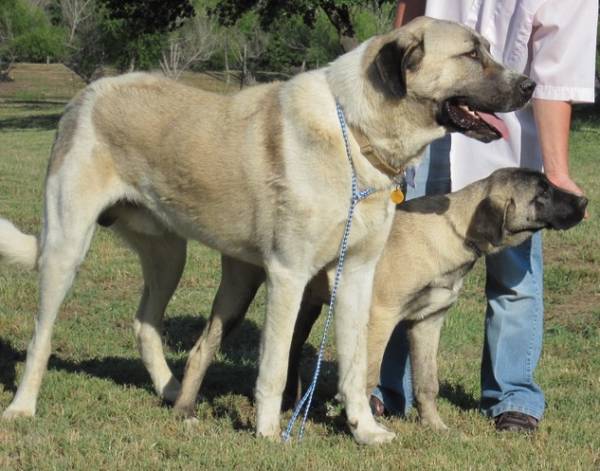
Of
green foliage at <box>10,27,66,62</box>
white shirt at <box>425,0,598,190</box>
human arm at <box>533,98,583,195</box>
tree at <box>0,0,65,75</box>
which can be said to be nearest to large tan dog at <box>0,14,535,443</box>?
human arm at <box>533,98,583,195</box>

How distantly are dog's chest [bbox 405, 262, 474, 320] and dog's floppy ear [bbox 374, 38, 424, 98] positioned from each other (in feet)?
4.23

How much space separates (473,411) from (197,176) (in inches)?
85.9

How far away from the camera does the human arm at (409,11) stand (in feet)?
20.6

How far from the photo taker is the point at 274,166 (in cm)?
506

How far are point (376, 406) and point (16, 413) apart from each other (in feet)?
6.65

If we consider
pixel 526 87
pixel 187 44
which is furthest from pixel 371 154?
pixel 187 44

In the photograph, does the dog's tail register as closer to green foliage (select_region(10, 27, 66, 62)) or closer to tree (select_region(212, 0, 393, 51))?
tree (select_region(212, 0, 393, 51))

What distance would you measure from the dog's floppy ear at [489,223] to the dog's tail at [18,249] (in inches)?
97.4

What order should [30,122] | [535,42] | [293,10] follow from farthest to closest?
1. [30,122]
2. [293,10]
3. [535,42]

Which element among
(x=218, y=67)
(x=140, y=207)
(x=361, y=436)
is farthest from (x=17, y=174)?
(x=218, y=67)

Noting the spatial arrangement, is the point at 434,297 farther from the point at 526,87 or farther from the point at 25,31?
the point at 25,31

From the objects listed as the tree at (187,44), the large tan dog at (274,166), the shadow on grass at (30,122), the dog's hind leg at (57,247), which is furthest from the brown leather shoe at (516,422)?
the tree at (187,44)

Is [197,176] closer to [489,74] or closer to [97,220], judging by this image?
[97,220]

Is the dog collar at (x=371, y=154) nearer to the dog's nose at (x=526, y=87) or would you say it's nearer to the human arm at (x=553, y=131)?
the dog's nose at (x=526, y=87)
